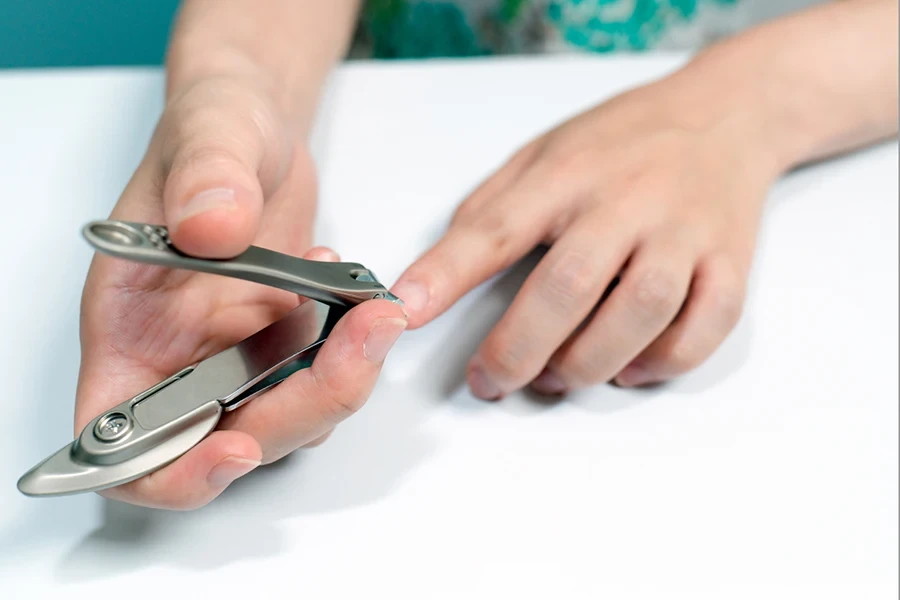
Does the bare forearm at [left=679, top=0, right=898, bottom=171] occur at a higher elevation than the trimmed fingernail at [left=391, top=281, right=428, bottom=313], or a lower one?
higher

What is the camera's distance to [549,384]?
1.54 ft

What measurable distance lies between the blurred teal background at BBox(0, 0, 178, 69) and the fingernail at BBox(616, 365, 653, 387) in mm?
1147

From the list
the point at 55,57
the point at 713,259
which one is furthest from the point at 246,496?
the point at 55,57

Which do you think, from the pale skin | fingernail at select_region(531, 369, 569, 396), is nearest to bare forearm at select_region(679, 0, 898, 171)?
the pale skin

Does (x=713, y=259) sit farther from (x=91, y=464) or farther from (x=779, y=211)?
(x=91, y=464)

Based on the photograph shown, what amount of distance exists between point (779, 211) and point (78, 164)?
51 centimetres

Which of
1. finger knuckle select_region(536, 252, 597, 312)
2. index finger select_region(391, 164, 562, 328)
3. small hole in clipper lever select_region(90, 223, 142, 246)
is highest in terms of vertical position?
small hole in clipper lever select_region(90, 223, 142, 246)

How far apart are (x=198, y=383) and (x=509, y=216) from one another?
215 millimetres

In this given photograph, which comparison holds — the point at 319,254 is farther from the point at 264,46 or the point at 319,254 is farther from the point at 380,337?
the point at 264,46

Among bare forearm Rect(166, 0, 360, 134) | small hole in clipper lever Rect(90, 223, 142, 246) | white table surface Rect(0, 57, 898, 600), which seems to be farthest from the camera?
bare forearm Rect(166, 0, 360, 134)

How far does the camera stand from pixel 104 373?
0.40m

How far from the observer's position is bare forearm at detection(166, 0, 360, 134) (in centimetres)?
55

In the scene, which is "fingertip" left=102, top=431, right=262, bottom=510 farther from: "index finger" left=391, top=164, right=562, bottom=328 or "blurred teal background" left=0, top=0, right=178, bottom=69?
"blurred teal background" left=0, top=0, right=178, bottom=69

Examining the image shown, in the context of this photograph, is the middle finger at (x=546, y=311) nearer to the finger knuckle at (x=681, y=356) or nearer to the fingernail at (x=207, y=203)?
the finger knuckle at (x=681, y=356)
